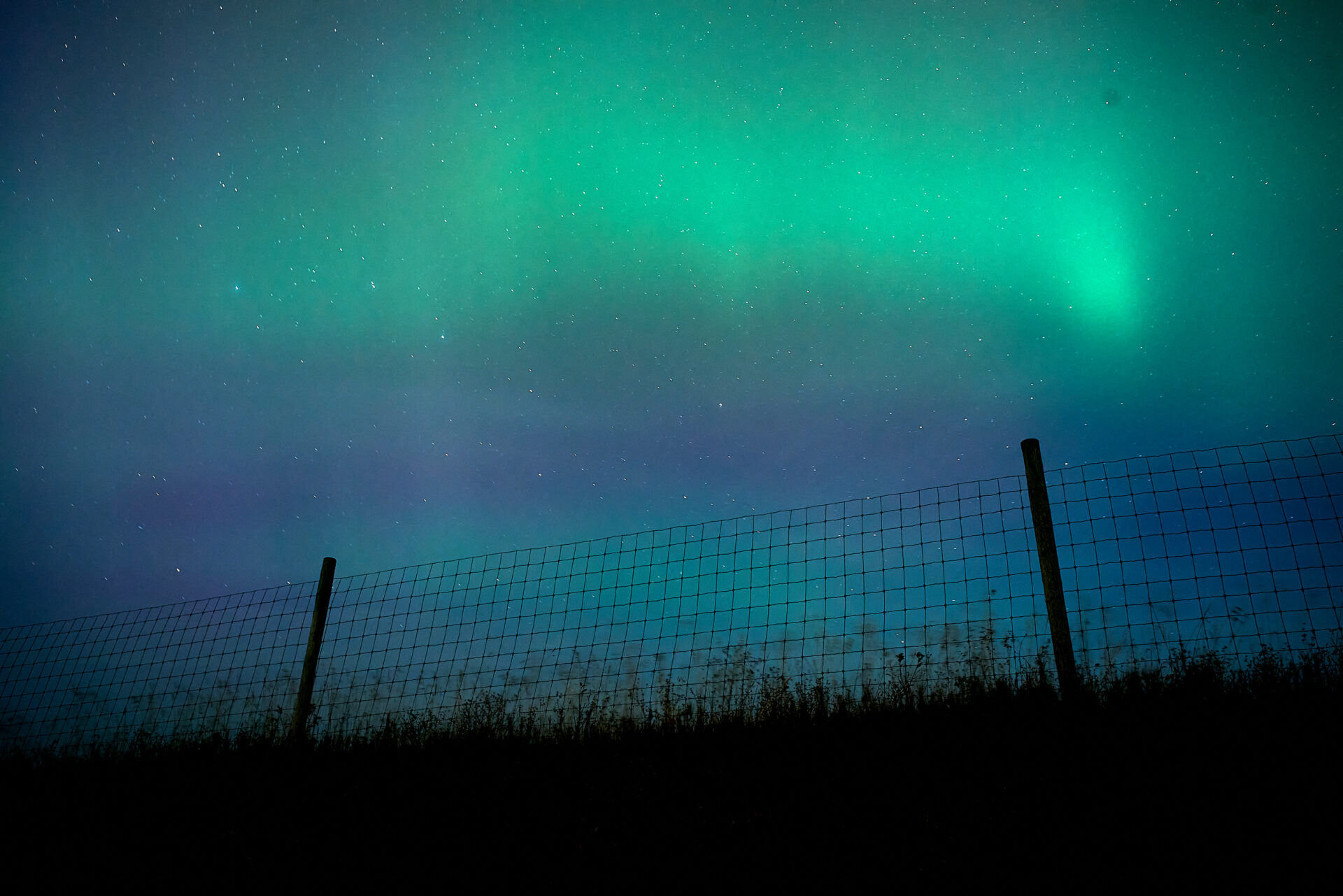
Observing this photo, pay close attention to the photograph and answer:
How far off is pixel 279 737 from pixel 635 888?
15.9ft

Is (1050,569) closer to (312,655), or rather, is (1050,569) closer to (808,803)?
(808,803)

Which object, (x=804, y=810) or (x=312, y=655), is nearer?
(x=804, y=810)

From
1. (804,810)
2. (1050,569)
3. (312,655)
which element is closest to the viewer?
(804,810)

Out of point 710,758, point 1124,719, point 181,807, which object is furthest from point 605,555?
point 1124,719

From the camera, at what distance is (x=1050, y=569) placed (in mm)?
4953

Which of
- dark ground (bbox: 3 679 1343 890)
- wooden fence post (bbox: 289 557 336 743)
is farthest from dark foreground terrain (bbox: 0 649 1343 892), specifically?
wooden fence post (bbox: 289 557 336 743)

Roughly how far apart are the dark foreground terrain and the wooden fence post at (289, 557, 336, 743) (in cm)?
97

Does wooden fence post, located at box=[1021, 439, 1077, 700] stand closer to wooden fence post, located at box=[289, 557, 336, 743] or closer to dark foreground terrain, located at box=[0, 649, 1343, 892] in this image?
dark foreground terrain, located at box=[0, 649, 1343, 892]

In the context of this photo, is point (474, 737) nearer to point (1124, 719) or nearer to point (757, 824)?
point (757, 824)

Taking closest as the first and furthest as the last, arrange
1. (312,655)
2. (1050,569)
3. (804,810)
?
(804,810), (1050,569), (312,655)

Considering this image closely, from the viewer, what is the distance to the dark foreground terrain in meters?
3.11

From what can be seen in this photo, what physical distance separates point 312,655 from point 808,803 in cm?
546

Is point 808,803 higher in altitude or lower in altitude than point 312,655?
lower

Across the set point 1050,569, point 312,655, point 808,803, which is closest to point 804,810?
point 808,803
